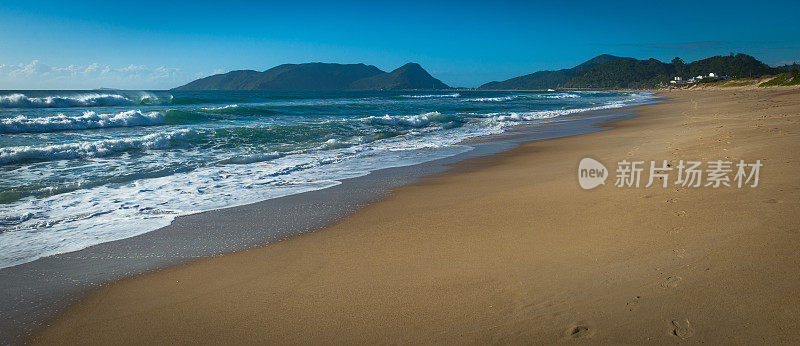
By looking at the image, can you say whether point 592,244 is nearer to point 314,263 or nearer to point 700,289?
point 700,289

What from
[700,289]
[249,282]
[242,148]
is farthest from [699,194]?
[242,148]

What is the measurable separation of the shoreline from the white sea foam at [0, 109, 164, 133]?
15789 mm

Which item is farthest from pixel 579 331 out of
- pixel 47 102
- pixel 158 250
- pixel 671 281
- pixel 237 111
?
pixel 47 102

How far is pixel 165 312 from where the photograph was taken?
104 inches

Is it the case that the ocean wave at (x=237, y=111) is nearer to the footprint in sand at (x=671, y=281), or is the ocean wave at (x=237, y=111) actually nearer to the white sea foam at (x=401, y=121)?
the white sea foam at (x=401, y=121)

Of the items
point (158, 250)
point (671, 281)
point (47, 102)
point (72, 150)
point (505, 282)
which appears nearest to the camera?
point (671, 281)

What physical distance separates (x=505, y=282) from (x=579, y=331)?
649mm

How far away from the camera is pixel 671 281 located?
8.12ft

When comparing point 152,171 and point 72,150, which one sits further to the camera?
point 72,150

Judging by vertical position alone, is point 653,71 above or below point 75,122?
above

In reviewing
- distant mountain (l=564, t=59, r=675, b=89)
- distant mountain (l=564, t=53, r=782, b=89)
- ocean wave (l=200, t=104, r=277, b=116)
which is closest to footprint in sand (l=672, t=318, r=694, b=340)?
ocean wave (l=200, t=104, r=277, b=116)

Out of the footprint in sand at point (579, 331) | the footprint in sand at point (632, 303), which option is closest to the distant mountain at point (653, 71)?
the footprint in sand at point (632, 303)

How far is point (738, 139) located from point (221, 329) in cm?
857

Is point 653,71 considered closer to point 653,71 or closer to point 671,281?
point 653,71
